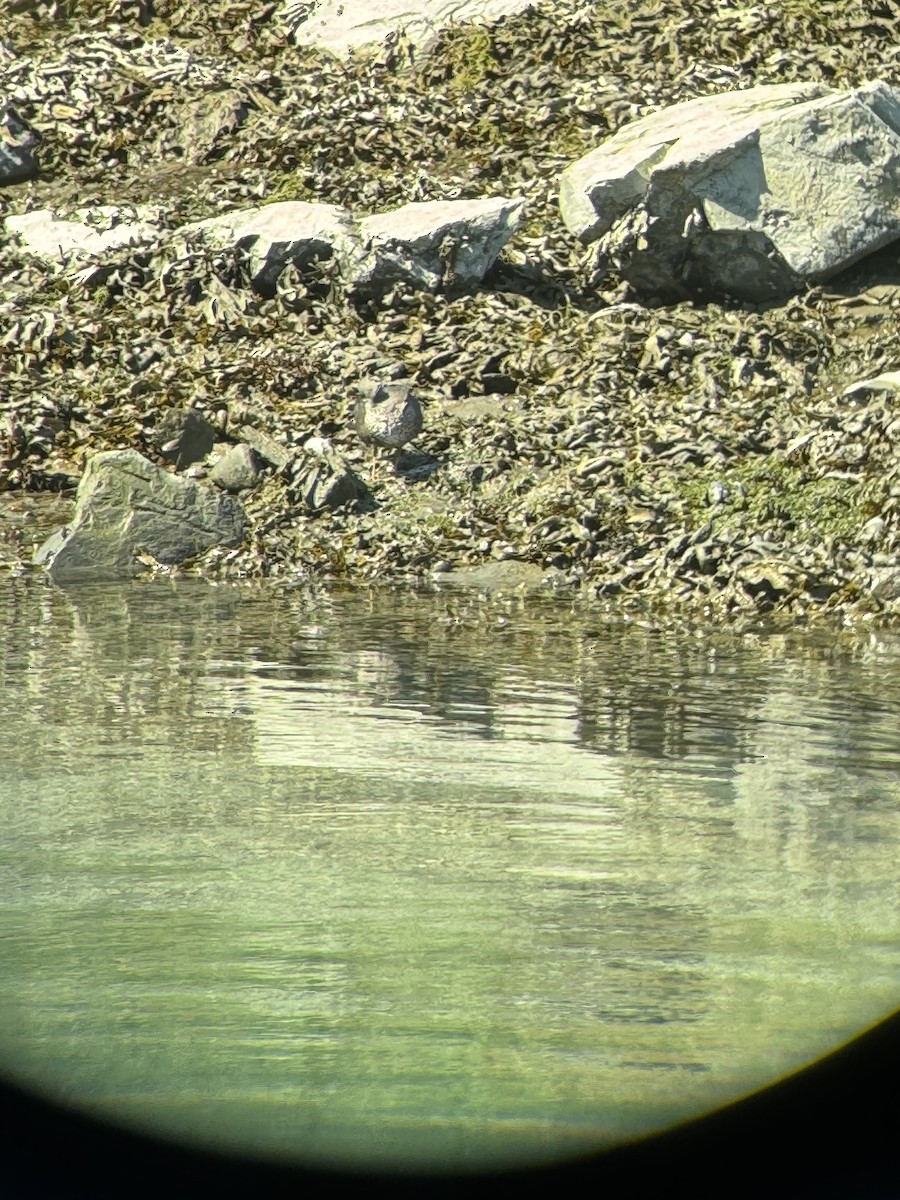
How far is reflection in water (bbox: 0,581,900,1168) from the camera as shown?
1.77 meters

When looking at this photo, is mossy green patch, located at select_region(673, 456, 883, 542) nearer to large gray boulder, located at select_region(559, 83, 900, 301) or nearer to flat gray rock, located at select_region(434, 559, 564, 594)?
flat gray rock, located at select_region(434, 559, 564, 594)

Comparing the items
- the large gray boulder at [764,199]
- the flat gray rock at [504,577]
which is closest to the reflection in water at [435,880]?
the flat gray rock at [504,577]

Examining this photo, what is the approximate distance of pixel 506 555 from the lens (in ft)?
27.1

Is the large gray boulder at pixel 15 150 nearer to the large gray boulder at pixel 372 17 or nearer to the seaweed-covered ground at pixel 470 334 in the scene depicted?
the seaweed-covered ground at pixel 470 334

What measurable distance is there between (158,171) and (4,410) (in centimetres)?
352

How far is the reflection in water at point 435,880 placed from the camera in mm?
1771

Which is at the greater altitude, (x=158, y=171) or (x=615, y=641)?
(x=158, y=171)

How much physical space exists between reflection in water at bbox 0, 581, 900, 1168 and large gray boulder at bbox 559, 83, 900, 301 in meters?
4.47

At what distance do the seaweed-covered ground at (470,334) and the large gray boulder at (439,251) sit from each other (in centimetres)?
20

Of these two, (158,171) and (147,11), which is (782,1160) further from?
(147,11)

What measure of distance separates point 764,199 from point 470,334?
7.06ft

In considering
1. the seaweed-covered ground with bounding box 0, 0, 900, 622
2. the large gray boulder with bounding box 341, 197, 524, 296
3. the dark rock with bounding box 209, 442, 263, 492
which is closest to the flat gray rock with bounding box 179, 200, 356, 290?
the seaweed-covered ground with bounding box 0, 0, 900, 622

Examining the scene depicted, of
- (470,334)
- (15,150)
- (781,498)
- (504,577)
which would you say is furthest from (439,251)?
(15,150)

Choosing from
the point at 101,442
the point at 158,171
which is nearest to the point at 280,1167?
the point at 101,442
